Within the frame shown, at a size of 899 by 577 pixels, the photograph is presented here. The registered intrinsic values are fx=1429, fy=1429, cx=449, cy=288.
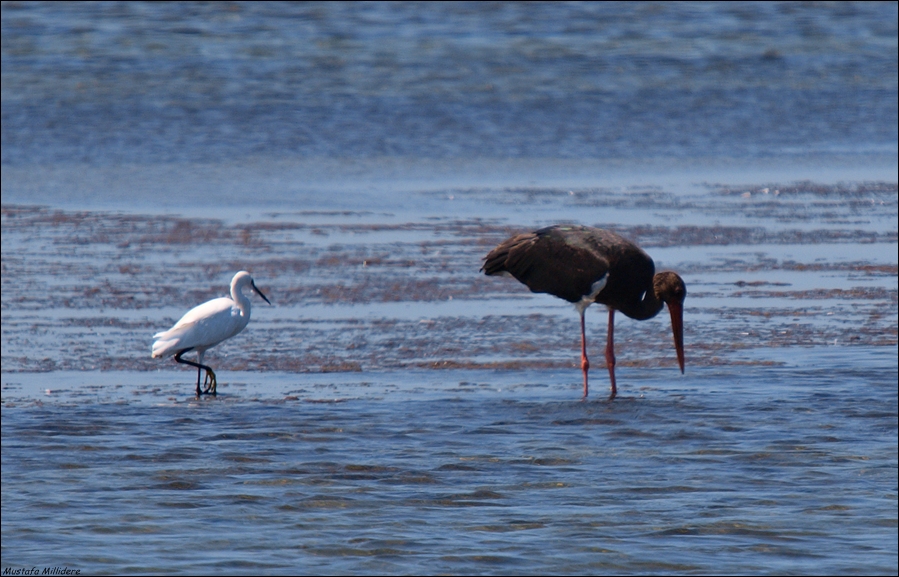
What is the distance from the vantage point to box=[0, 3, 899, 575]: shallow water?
5.64 metres

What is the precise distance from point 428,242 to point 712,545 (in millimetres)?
7160

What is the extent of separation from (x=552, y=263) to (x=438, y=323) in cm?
101

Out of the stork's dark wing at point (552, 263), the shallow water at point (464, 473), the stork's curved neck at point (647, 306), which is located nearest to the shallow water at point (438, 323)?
the shallow water at point (464, 473)

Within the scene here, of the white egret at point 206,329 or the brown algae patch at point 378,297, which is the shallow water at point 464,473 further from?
the brown algae patch at point 378,297

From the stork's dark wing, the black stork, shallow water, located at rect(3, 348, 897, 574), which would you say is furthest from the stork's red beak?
the stork's dark wing

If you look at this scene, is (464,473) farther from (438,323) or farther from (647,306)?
(438,323)

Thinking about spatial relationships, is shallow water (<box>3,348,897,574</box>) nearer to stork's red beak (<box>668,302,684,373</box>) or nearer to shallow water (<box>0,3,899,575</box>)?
shallow water (<box>0,3,899,575</box>)

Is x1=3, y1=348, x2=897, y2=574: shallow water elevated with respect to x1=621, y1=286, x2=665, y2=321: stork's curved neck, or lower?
lower

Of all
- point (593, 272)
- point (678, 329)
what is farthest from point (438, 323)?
point (678, 329)

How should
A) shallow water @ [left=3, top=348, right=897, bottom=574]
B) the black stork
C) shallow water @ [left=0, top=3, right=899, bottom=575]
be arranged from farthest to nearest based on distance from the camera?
Result: the black stork < shallow water @ [left=0, top=3, right=899, bottom=575] < shallow water @ [left=3, top=348, right=897, bottom=574]

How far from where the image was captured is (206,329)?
8.79m

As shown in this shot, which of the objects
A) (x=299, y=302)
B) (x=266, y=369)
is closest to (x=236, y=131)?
(x=299, y=302)

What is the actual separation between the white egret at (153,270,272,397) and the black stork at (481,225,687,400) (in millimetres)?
1618

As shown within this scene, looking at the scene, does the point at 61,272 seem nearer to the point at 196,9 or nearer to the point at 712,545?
the point at 712,545
